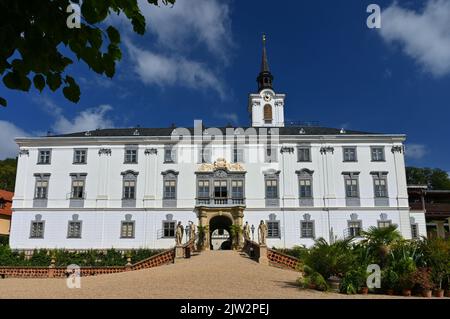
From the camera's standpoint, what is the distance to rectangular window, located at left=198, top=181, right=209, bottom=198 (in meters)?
34.9

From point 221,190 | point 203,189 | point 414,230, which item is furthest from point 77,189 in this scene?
point 414,230

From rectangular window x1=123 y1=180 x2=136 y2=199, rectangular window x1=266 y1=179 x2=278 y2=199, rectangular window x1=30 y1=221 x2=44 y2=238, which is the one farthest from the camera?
rectangular window x1=123 y1=180 x2=136 y2=199

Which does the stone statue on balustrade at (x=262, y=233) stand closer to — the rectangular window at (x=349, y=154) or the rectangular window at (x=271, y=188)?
the rectangular window at (x=271, y=188)

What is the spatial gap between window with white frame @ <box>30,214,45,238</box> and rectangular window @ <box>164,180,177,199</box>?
10.6m

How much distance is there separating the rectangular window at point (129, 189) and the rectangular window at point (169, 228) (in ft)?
12.1

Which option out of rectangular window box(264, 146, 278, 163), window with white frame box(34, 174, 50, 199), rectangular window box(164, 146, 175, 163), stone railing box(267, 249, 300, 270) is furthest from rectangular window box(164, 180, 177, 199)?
stone railing box(267, 249, 300, 270)

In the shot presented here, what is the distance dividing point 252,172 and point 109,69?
105 feet

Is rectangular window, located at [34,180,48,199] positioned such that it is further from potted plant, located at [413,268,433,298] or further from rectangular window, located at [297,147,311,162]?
potted plant, located at [413,268,433,298]

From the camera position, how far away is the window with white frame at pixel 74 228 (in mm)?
34156

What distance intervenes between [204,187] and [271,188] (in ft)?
18.7

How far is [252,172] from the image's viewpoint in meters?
35.3
